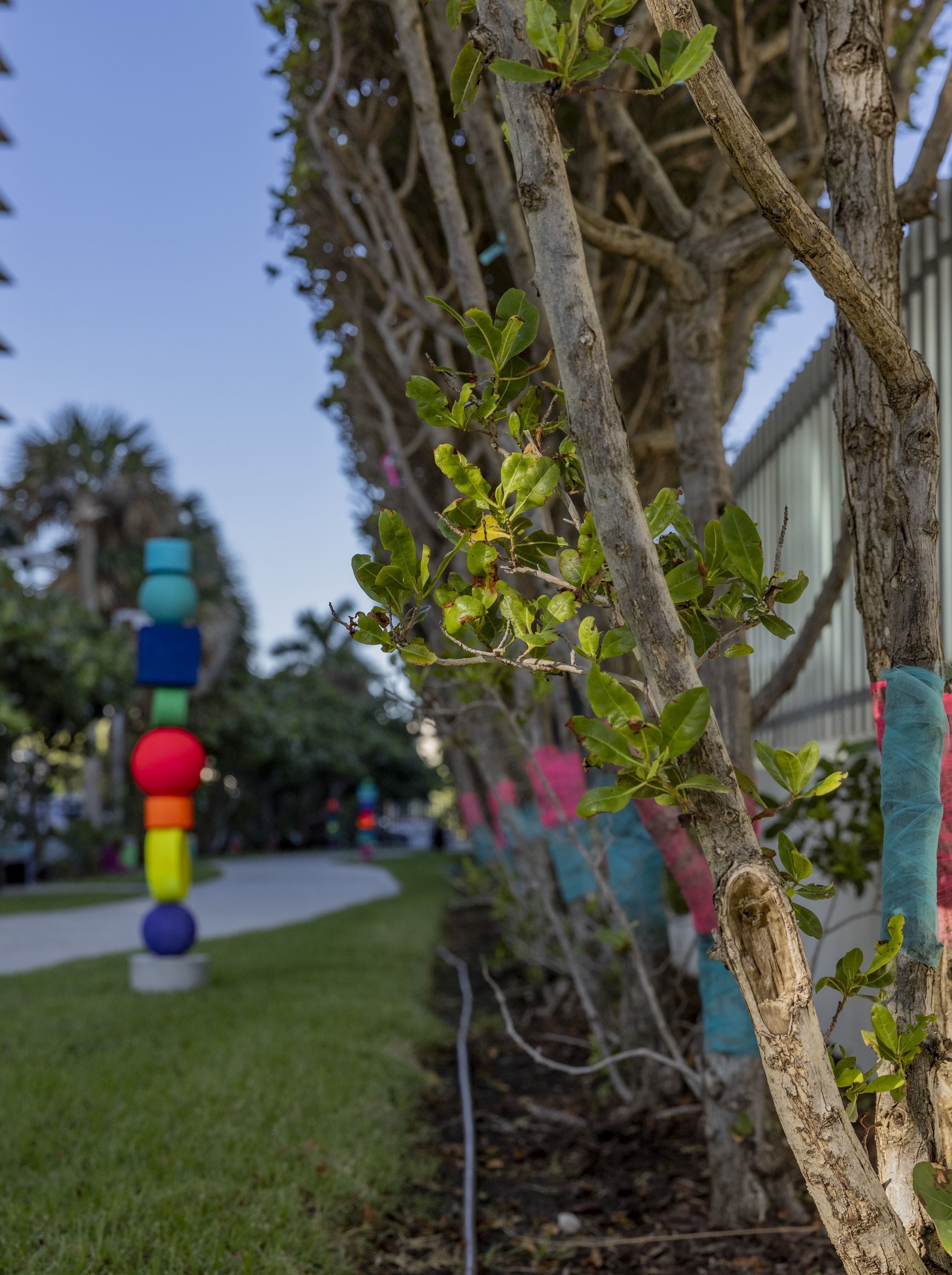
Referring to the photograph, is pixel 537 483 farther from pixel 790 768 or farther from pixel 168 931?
pixel 168 931

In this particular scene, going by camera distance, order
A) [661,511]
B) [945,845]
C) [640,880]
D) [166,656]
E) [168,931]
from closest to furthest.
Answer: [661,511] → [945,845] → [640,880] → [168,931] → [166,656]

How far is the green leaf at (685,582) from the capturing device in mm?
1911

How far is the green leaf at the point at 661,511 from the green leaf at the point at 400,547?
1.43ft

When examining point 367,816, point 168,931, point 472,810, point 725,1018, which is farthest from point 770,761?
point 367,816

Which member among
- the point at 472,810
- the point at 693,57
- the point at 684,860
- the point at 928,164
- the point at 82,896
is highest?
the point at 928,164

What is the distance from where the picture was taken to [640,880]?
16.3 ft

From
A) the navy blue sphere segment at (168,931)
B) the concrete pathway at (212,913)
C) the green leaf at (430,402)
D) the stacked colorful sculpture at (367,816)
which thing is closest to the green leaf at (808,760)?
the green leaf at (430,402)

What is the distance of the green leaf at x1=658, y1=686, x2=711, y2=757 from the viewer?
1.60 metres

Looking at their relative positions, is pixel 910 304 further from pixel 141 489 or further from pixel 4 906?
pixel 141 489

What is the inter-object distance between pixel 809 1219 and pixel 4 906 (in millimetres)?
13785

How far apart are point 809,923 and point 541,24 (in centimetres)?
159

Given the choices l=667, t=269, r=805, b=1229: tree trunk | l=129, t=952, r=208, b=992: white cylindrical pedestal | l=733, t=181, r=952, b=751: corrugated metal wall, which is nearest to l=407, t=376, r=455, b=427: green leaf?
l=667, t=269, r=805, b=1229: tree trunk

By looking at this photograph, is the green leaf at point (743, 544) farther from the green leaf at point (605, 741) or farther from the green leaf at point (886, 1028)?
the green leaf at point (886, 1028)

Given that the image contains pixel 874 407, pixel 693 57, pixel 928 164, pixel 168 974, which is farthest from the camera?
pixel 168 974
